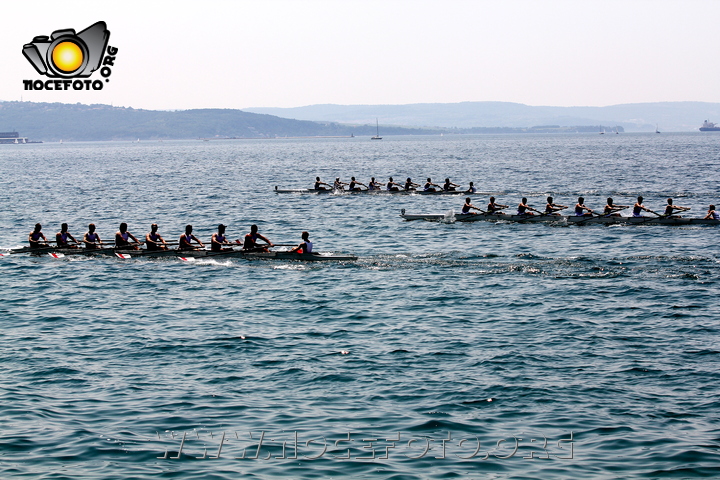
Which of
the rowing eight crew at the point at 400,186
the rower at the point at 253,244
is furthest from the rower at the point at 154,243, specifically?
the rowing eight crew at the point at 400,186

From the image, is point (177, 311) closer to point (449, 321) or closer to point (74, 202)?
point (449, 321)

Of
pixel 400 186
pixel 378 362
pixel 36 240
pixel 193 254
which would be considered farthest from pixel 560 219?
pixel 36 240

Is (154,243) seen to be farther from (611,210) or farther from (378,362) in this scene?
(611,210)

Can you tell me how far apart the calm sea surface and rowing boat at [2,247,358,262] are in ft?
1.54

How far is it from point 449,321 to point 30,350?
44.0ft

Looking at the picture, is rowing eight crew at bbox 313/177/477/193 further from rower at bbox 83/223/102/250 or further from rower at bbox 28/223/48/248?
rower at bbox 28/223/48/248

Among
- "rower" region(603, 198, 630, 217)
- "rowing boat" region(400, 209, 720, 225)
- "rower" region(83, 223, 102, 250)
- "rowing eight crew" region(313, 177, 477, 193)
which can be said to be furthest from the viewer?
"rowing eight crew" region(313, 177, 477, 193)

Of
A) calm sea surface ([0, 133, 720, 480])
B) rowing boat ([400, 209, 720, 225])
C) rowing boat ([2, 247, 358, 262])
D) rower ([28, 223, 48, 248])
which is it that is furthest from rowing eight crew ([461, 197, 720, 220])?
rower ([28, 223, 48, 248])

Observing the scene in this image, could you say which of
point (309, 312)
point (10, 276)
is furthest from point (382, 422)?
point (10, 276)

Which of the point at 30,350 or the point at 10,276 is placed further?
the point at 10,276

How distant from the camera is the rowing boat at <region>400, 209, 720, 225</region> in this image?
1837 inches

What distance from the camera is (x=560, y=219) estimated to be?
49.1m

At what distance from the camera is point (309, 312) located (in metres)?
27.9

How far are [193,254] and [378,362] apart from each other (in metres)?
18.8
